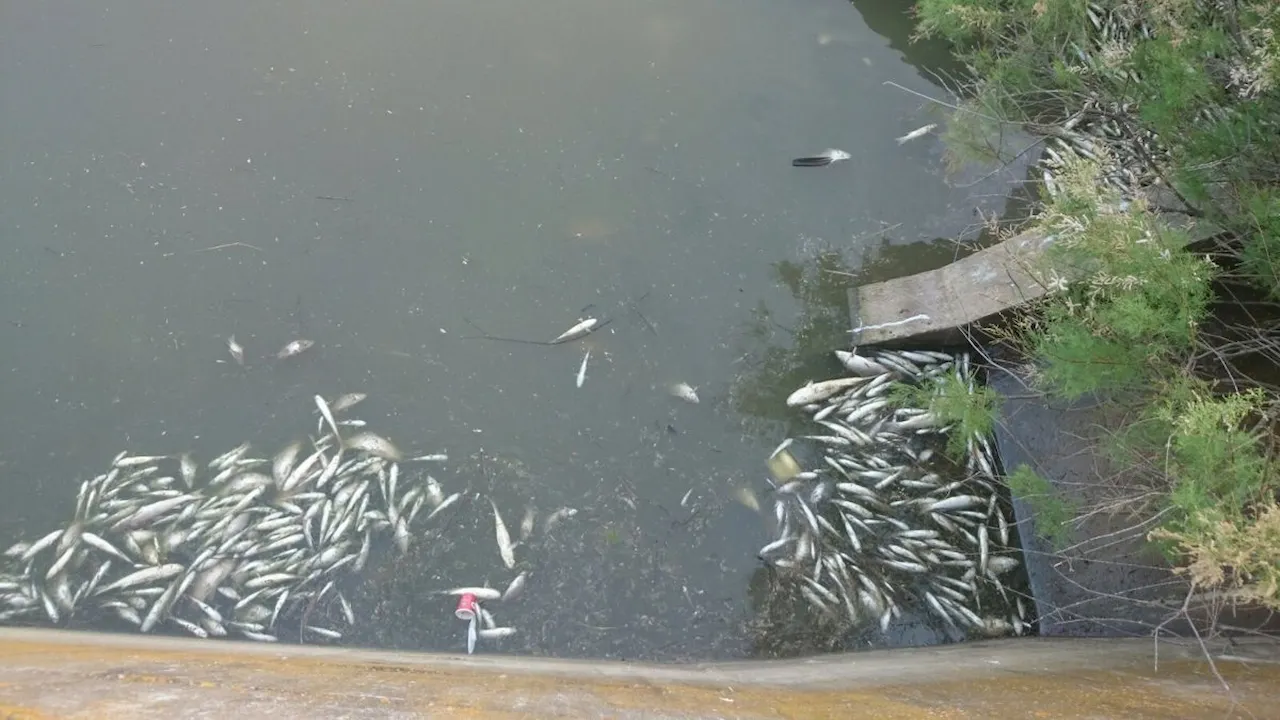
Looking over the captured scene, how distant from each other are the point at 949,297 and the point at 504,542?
3.90m

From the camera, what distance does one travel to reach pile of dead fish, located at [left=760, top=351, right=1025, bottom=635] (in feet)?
17.7

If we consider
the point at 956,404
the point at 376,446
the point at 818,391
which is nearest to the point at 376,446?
the point at 376,446

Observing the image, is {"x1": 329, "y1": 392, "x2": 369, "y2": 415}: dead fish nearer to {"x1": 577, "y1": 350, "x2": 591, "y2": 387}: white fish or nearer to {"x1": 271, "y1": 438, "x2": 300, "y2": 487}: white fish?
{"x1": 271, "y1": 438, "x2": 300, "y2": 487}: white fish

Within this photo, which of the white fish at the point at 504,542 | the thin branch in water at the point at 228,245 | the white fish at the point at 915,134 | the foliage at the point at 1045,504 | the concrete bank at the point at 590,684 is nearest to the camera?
the concrete bank at the point at 590,684

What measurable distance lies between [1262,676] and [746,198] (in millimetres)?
4681

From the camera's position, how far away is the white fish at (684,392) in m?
5.93

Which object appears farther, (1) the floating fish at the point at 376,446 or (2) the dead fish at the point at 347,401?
(2) the dead fish at the point at 347,401

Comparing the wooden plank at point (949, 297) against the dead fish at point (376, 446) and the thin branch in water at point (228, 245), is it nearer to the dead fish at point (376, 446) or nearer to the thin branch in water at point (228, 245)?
the dead fish at point (376, 446)

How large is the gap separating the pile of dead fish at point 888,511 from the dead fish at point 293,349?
147 inches

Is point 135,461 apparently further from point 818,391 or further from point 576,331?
point 818,391

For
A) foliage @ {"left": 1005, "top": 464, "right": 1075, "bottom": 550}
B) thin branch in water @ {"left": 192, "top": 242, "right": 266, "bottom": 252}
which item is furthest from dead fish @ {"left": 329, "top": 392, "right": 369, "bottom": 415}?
foliage @ {"left": 1005, "top": 464, "right": 1075, "bottom": 550}

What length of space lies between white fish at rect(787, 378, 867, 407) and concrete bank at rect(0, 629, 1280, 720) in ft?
6.42

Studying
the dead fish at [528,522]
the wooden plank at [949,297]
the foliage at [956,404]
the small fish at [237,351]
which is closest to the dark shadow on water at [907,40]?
the wooden plank at [949,297]

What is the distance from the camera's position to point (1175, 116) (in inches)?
209
